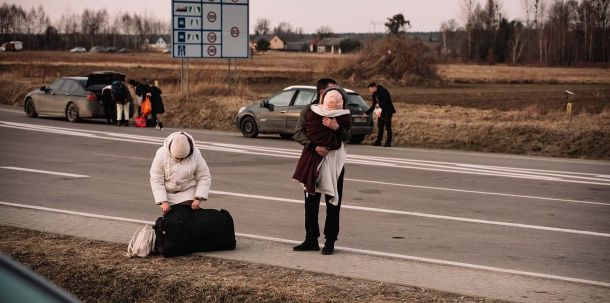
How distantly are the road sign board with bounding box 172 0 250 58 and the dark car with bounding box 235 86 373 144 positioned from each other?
9.29 meters

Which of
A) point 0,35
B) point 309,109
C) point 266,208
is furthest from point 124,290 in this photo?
point 0,35

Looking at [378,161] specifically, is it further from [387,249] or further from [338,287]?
[338,287]

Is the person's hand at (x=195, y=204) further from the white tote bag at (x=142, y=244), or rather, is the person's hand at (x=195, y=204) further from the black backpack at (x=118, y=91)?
the black backpack at (x=118, y=91)

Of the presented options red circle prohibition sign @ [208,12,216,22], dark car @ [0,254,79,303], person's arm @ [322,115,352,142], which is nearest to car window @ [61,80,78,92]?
red circle prohibition sign @ [208,12,216,22]

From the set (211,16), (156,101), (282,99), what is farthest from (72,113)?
(282,99)

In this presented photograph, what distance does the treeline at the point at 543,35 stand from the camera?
422 ft

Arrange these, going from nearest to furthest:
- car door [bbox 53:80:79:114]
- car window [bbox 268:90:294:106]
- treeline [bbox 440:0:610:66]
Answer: car window [bbox 268:90:294:106] → car door [bbox 53:80:79:114] → treeline [bbox 440:0:610:66]

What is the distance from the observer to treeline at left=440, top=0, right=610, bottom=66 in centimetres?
12862

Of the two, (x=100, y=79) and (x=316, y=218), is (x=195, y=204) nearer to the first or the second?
(x=316, y=218)

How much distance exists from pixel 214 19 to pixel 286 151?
15.0 m

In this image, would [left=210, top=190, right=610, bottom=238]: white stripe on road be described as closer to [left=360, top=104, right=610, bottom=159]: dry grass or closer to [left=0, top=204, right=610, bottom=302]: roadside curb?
[left=0, top=204, right=610, bottom=302]: roadside curb

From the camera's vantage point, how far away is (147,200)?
493 inches

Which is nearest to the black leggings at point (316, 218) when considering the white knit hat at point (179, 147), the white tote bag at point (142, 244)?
the white knit hat at point (179, 147)

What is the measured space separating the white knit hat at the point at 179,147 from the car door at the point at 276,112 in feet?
52.3
